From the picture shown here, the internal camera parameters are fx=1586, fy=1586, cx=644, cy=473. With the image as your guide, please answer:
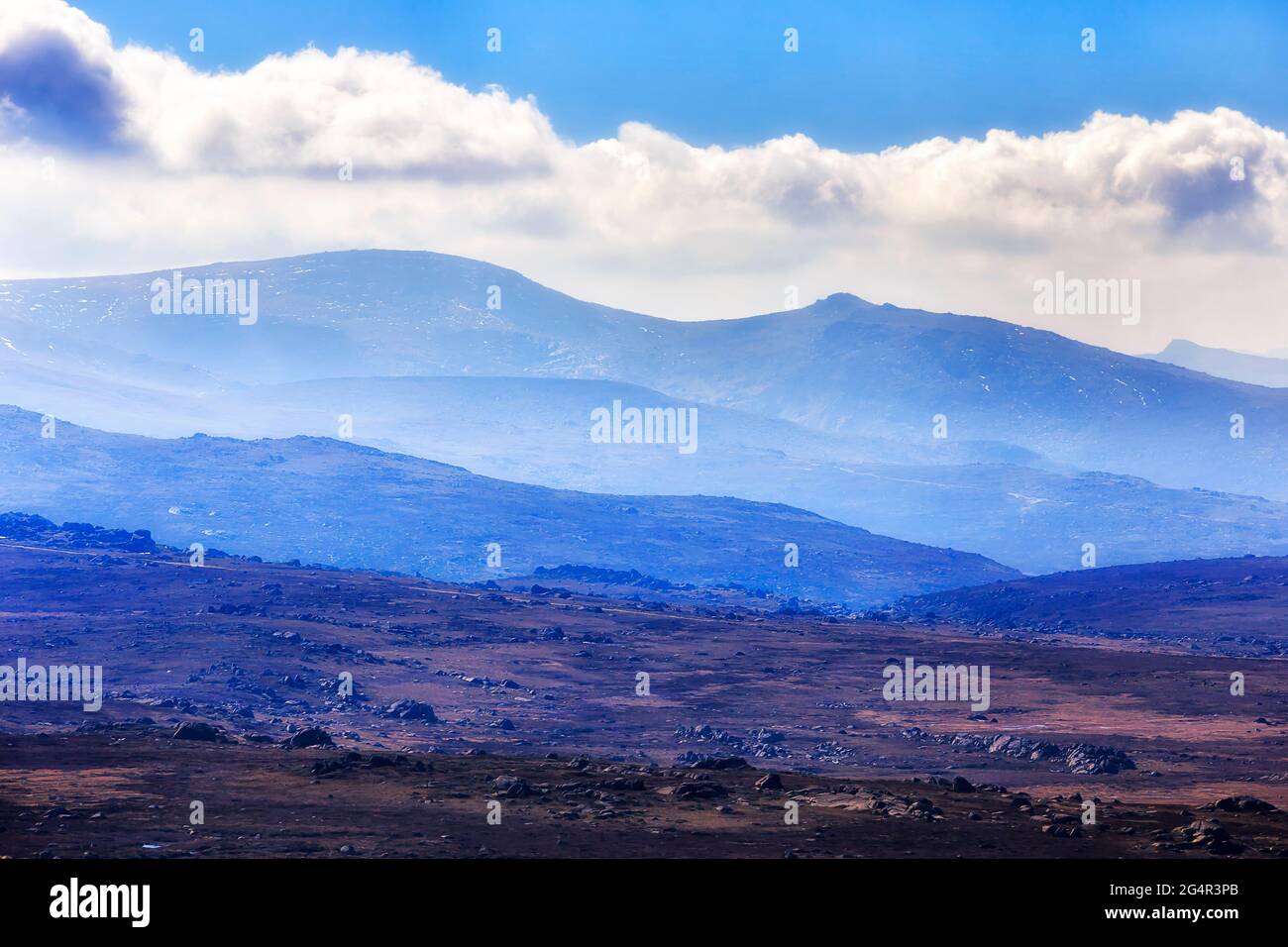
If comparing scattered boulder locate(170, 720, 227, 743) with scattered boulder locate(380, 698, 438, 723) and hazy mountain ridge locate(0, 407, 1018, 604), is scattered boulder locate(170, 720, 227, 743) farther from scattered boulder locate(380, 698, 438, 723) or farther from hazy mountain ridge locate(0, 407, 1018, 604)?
hazy mountain ridge locate(0, 407, 1018, 604)

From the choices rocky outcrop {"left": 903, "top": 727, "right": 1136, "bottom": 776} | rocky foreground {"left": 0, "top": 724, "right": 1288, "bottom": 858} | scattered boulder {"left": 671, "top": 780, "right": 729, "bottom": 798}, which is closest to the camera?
rocky foreground {"left": 0, "top": 724, "right": 1288, "bottom": 858}

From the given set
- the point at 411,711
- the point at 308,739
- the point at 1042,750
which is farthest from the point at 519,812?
the point at 411,711

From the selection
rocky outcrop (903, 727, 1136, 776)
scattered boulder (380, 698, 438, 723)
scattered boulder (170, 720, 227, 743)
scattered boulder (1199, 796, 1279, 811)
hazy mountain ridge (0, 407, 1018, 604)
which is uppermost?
hazy mountain ridge (0, 407, 1018, 604)

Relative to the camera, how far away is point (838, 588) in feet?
454

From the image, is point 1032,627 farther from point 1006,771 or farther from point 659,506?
point 659,506

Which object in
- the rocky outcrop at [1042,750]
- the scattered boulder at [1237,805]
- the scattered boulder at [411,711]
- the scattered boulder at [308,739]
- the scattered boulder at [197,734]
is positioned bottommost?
the rocky outcrop at [1042,750]

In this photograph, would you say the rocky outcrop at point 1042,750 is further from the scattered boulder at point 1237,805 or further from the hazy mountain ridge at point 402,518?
the hazy mountain ridge at point 402,518

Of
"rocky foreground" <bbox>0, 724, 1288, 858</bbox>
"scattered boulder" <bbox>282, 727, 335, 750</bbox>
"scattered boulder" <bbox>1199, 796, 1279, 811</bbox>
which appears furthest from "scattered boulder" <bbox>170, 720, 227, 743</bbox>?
"scattered boulder" <bbox>1199, 796, 1279, 811</bbox>

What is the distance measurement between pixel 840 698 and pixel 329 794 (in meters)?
35.1

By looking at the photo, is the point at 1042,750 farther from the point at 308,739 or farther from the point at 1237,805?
the point at 308,739

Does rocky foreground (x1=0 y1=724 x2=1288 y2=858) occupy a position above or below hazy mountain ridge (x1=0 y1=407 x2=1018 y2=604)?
below

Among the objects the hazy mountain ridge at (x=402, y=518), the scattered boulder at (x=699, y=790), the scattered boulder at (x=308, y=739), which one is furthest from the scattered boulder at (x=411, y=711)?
the hazy mountain ridge at (x=402, y=518)

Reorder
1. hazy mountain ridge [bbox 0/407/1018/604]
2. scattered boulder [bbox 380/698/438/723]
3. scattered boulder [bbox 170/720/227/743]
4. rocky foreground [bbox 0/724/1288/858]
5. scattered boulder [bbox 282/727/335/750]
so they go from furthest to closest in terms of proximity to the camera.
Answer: hazy mountain ridge [bbox 0/407/1018/604]
scattered boulder [bbox 380/698/438/723]
scattered boulder [bbox 282/727/335/750]
scattered boulder [bbox 170/720/227/743]
rocky foreground [bbox 0/724/1288/858]
